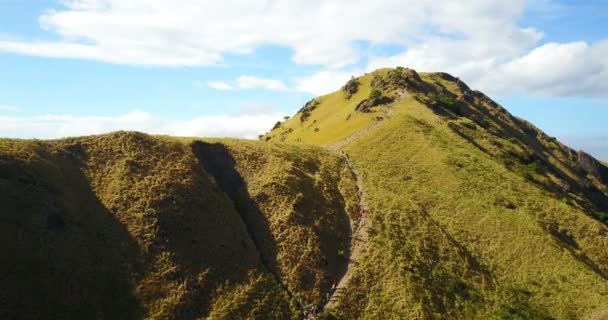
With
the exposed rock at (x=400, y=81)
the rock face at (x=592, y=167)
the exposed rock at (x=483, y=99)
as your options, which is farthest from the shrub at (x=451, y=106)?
the rock face at (x=592, y=167)

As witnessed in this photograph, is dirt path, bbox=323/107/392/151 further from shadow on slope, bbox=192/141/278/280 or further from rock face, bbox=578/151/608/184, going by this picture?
rock face, bbox=578/151/608/184

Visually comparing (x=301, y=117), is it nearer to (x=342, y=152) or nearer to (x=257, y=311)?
(x=342, y=152)

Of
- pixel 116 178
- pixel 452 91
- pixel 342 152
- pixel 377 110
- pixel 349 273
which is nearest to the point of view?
pixel 349 273

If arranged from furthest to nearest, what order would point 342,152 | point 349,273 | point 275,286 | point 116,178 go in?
1. point 342,152
2. point 116,178
3. point 349,273
4. point 275,286

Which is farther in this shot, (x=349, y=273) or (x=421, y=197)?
(x=421, y=197)

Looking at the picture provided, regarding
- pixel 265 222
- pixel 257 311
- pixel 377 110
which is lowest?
pixel 257 311

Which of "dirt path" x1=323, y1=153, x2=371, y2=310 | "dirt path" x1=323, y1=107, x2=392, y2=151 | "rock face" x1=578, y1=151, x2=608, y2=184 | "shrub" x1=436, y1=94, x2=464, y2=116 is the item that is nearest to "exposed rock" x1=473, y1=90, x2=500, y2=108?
"rock face" x1=578, y1=151, x2=608, y2=184

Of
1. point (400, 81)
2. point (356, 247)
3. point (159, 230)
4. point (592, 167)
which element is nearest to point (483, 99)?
point (592, 167)

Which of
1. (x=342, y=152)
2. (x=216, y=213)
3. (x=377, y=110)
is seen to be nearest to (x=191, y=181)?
(x=216, y=213)

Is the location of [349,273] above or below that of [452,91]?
below
